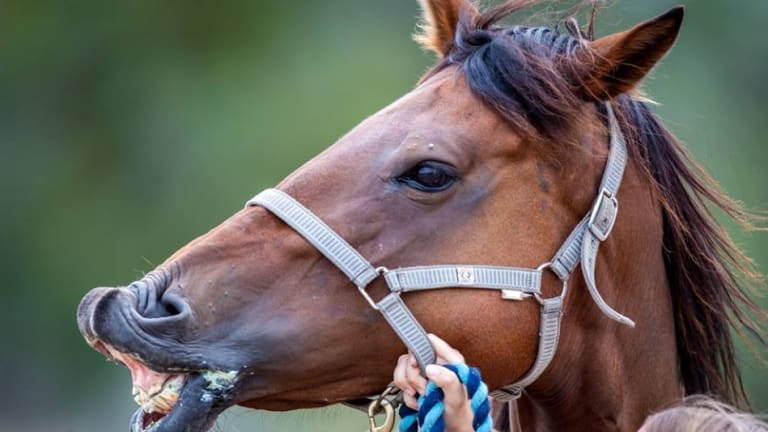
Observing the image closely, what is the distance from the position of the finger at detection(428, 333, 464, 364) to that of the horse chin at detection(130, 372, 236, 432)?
0.52 metres

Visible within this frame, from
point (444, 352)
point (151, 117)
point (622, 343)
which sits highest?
point (444, 352)

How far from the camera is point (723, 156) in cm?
1088

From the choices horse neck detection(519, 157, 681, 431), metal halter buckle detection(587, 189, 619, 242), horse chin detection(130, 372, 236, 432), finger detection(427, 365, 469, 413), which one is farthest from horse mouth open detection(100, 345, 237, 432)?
metal halter buckle detection(587, 189, 619, 242)

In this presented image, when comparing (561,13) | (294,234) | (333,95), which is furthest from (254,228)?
(333,95)

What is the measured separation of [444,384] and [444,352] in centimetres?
12

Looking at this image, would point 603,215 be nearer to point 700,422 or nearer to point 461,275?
point 461,275

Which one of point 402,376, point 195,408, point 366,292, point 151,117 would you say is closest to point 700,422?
point 402,376

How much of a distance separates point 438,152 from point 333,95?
10.9 m

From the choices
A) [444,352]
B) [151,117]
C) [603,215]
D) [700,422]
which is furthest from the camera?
[151,117]

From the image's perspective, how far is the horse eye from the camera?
313 centimetres

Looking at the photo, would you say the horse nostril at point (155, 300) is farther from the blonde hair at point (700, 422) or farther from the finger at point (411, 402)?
the blonde hair at point (700, 422)

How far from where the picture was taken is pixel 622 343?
11.0 feet

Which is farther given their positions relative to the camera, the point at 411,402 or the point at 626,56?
the point at 626,56

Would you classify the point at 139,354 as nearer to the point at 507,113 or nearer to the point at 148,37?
the point at 507,113
